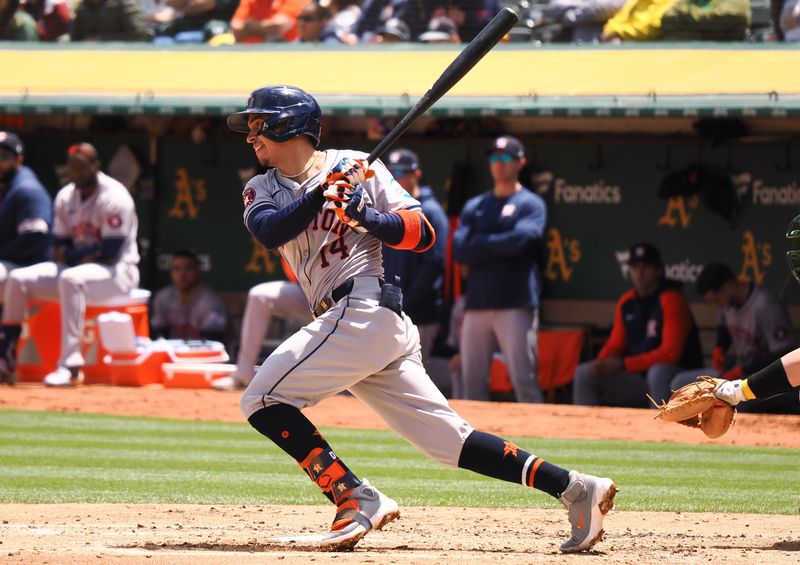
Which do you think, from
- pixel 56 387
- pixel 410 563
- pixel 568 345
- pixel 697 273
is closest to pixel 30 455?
pixel 56 387

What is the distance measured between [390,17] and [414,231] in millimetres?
8634

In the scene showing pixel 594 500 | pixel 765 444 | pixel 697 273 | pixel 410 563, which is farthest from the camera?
pixel 697 273

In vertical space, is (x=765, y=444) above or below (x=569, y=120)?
below

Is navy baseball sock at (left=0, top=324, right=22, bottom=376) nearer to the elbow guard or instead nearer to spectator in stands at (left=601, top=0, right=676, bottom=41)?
spectator in stands at (left=601, top=0, right=676, bottom=41)

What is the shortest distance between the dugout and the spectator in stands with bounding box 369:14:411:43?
40 cm

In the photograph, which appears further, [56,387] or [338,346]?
[56,387]

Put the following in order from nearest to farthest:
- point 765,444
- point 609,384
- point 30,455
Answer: point 30,455 → point 765,444 → point 609,384

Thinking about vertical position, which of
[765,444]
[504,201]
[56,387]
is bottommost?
[56,387]

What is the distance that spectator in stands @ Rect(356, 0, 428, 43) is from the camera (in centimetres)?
1266

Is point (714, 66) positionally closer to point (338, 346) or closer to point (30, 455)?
point (30, 455)

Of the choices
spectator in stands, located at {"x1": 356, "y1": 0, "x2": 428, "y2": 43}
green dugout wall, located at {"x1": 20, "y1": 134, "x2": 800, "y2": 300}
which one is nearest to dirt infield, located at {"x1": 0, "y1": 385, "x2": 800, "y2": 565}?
green dugout wall, located at {"x1": 20, "y1": 134, "x2": 800, "y2": 300}

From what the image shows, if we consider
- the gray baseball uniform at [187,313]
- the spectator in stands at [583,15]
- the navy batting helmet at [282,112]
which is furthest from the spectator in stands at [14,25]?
the navy batting helmet at [282,112]

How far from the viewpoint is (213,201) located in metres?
13.0

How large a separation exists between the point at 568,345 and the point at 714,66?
7.63ft
